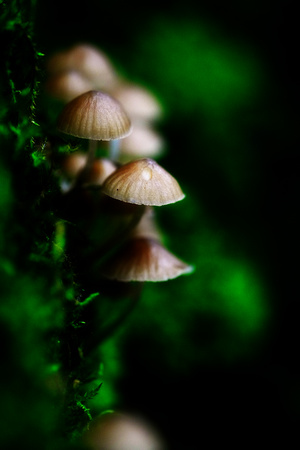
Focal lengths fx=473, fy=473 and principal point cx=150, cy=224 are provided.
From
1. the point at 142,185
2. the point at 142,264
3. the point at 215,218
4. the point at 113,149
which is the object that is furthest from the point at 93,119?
the point at 215,218

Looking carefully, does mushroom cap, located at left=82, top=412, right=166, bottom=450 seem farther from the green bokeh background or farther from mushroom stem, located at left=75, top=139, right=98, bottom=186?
mushroom stem, located at left=75, top=139, right=98, bottom=186

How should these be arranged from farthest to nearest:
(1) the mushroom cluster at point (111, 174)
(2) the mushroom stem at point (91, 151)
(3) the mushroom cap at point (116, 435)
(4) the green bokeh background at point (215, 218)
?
(4) the green bokeh background at point (215, 218) < (2) the mushroom stem at point (91, 151) < (1) the mushroom cluster at point (111, 174) < (3) the mushroom cap at point (116, 435)

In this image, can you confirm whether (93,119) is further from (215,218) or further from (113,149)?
(215,218)

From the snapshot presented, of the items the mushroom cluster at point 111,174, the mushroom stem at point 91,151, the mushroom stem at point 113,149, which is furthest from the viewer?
the mushroom stem at point 113,149

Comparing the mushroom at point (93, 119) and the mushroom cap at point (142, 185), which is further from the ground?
the mushroom at point (93, 119)

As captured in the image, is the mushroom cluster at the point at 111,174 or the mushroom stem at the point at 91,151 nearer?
the mushroom cluster at the point at 111,174

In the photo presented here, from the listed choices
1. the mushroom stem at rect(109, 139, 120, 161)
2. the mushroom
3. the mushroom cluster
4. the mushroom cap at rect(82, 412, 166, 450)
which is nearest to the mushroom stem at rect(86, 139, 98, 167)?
the mushroom cluster

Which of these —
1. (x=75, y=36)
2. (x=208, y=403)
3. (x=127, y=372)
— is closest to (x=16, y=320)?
(x=127, y=372)

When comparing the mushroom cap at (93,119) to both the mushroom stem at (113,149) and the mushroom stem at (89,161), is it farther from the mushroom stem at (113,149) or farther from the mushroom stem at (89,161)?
the mushroom stem at (113,149)

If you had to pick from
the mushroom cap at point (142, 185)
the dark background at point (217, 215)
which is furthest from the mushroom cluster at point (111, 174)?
the dark background at point (217, 215)
